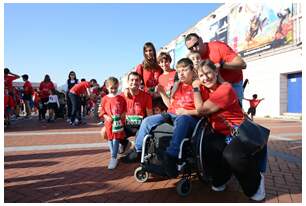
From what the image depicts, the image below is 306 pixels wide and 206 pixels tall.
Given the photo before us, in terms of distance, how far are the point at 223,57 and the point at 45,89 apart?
10.5 meters

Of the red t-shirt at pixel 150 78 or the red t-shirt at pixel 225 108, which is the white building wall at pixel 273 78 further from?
the red t-shirt at pixel 225 108

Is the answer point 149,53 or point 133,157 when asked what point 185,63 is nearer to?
point 149,53

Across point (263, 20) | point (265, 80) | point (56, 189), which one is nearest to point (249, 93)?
point (265, 80)

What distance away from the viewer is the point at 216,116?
10.9ft

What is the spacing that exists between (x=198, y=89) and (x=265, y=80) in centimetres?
1717

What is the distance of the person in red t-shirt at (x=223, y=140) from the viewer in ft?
10.2

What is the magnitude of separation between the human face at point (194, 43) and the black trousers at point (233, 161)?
1.19 m

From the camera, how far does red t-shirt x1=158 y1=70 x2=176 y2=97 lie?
4.34 m

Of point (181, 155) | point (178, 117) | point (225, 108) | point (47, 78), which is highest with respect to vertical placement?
point (47, 78)

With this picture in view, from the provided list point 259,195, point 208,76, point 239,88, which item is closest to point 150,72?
point 239,88

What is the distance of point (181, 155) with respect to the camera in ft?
10.7

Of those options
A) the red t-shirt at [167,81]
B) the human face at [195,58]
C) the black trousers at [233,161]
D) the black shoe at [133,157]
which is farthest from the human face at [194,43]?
the black shoe at [133,157]

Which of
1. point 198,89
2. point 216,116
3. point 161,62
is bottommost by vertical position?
point 216,116

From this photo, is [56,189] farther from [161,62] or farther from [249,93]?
[249,93]
